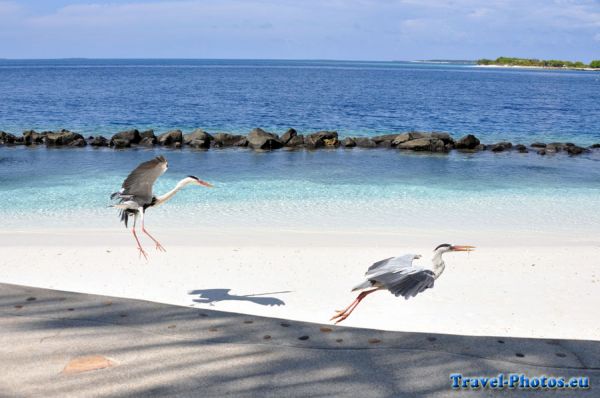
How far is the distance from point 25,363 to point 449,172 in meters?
16.8

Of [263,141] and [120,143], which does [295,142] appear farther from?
[120,143]

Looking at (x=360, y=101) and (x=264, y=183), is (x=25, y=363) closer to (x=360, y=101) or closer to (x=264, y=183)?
(x=264, y=183)

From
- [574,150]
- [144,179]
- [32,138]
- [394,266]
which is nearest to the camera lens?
[394,266]

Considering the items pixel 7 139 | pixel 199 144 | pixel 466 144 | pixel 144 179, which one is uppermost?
pixel 144 179

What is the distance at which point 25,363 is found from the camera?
444cm

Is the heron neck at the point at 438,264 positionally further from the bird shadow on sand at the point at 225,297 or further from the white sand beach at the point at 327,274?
the bird shadow on sand at the point at 225,297

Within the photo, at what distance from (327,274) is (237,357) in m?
4.02

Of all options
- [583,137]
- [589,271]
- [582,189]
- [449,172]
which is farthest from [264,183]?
[583,137]

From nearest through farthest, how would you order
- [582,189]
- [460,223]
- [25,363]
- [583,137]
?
[25,363] < [460,223] < [582,189] < [583,137]

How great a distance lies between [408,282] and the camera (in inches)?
195

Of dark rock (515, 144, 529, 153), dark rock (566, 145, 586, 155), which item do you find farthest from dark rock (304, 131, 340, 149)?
dark rock (566, 145, 586, 155)

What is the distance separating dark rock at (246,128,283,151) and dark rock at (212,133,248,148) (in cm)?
38

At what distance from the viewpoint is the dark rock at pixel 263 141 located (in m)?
24.5

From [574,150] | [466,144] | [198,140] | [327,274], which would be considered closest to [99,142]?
[198,140]
